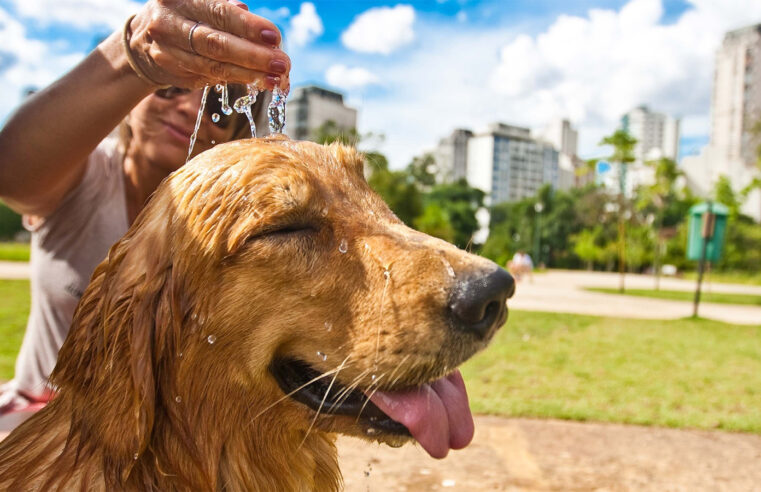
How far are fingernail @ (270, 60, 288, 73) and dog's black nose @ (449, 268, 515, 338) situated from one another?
105cm

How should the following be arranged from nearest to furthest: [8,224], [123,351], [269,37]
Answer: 1. [123,351]
2. [269,37]
3. [8,224]

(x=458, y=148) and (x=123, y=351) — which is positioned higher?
(x=458, y=148)

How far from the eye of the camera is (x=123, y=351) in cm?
204

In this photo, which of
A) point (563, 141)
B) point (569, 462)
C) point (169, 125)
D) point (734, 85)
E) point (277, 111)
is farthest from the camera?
point (563, 141)

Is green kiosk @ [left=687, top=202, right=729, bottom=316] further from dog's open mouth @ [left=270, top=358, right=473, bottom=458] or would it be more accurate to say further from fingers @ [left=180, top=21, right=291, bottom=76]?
fingers @ [left=180, top=21, right=291, bottom=76]

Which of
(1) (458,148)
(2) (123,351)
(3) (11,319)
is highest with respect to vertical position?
(1) (458,148)

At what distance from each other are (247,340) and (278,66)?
1.03 meters

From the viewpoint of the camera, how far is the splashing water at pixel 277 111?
2.65 metres

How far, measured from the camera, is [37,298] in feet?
10.7

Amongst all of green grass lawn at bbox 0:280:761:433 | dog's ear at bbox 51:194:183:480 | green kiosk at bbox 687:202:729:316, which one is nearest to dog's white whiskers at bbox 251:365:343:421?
dog's ear at bbox 51:194:183:480

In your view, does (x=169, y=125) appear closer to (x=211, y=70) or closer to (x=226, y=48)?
→ (x=211, y=70)

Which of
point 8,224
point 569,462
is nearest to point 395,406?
point 569,462

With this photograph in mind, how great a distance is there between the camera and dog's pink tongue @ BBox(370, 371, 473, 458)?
6.89ft

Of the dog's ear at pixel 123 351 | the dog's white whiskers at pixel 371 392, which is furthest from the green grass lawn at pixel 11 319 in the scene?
the dog's white whiskers at pixel 371 392
